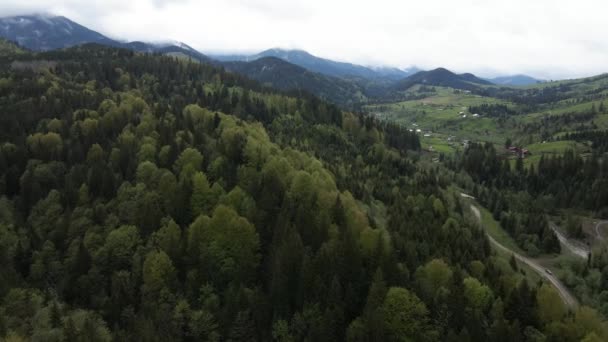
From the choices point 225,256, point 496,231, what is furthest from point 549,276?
point 225,256

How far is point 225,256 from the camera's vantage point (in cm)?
9038

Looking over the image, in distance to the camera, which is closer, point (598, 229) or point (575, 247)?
point (575, 247)

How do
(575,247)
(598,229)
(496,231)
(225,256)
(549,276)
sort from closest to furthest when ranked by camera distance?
(225,256) < (549,276) < (575,247) < (496,231) < (598,229)

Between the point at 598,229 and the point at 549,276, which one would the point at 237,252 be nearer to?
the point at 549,276

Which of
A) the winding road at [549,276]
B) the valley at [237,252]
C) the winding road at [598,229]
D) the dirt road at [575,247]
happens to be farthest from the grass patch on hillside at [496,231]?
the winding road at [598,229]

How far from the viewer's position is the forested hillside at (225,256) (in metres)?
74.5

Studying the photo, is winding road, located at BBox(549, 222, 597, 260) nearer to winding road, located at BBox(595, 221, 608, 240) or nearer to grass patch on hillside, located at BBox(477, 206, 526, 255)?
winding road, located at BBox(595, 221, 608, 240)

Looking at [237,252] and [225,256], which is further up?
[237,252]

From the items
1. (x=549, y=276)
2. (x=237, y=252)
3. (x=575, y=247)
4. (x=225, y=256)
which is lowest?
(x=549, y=276)

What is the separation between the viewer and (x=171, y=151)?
125375 millimetres

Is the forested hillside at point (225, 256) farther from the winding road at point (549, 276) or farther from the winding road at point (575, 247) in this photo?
the winding road at point (575, 247)

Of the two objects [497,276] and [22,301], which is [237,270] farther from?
[497,276]

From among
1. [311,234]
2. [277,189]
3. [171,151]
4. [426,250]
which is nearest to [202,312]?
[311,234]

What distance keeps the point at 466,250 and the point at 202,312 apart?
204 feet
